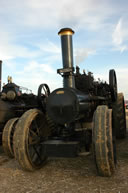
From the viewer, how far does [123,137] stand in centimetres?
629

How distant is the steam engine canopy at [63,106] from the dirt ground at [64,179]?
95 centimetres

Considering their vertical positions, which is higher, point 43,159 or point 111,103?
point 111,103

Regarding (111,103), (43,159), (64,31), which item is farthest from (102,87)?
(43,159)

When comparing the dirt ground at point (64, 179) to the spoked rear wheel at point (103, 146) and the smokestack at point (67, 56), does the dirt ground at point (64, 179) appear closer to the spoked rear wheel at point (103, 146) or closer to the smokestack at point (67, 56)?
the spoked rear wheel at point (103, 146)

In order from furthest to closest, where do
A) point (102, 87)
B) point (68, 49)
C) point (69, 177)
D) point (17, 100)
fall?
point (17, 100)
point (102, 87)
point (68, 49)
point (69, 177)

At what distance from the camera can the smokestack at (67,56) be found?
4.50 m

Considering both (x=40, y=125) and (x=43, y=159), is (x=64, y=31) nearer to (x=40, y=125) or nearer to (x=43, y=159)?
(x=40, y=125)

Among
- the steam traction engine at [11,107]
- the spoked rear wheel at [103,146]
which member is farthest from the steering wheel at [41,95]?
the spoked rear wheel at [103,146]

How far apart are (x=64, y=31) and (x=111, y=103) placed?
2.73 meters

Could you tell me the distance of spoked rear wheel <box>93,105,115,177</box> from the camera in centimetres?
281

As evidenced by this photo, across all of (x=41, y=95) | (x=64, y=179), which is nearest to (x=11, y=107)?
(x=41, y=95)

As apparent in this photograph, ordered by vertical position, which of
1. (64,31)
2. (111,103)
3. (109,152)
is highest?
(64,31)

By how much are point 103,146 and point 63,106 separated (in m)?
1.01

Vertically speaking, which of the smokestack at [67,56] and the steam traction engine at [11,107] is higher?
the smokestack at [67,56]
